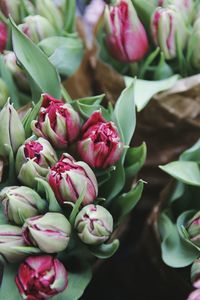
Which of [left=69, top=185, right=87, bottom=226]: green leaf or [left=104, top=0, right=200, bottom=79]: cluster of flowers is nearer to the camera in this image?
[left=69, top=185, right=87, bottom=226]: green leaf

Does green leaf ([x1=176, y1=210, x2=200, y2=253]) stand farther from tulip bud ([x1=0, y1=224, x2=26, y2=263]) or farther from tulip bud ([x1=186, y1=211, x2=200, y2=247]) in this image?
tulip bud ([x1=0, y1=224, x2=26, y2=263])

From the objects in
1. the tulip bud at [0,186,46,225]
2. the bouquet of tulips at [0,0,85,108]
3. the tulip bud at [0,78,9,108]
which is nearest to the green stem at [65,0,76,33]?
the bouquet of tulips at [0,0,85,108]

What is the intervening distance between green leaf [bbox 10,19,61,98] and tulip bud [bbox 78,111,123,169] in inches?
2.7

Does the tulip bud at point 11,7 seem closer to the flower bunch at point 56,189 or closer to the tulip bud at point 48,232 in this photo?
the flower bunch at point 56,189

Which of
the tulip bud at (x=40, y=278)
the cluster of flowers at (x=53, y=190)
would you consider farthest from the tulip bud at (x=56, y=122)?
the tulip bud at (x=40, y=278)

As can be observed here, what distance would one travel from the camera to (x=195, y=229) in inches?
21.8

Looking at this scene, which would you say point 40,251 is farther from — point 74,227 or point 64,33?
point 64,33

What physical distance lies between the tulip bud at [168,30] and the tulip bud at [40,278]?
255 mm

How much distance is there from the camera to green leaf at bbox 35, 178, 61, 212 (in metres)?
0.50

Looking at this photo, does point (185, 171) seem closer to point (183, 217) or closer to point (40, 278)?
point (183, 217)

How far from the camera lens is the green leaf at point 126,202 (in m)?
0.55

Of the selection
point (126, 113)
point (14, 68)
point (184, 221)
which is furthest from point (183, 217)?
point (14, 68)

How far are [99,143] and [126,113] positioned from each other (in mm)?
70

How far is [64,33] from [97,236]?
0.79 ft
